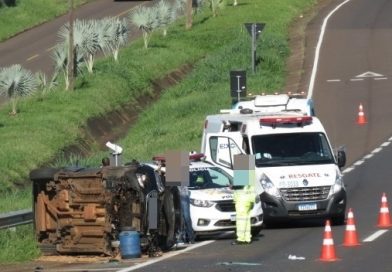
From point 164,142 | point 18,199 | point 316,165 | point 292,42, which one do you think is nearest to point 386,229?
point 316,165

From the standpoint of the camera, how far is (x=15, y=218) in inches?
971

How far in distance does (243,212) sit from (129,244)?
2480mm

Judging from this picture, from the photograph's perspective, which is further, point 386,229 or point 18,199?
point 18,199

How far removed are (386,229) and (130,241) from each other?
18.5 feet

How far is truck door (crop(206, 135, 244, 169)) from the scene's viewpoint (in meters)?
29.2

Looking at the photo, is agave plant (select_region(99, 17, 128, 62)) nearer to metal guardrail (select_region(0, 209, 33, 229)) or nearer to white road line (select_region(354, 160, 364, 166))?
white road line (select_region(354, 160, 364, 166))

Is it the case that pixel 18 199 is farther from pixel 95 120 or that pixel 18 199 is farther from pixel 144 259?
pixel 95 120

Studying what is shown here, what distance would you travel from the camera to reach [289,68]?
198 feet

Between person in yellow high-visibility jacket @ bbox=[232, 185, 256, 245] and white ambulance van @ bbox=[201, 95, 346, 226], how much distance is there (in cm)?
265

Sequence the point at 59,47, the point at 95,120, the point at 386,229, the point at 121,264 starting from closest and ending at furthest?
1. the point at 121,264
2. the point at 386,229
3. the point at 95,120
4. the point at 59,47

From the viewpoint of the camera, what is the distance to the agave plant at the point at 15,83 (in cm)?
4938

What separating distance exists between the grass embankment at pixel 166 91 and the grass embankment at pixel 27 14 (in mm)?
8896

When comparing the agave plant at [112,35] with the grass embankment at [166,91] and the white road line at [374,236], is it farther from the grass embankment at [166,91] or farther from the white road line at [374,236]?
the white road line at [374,236]

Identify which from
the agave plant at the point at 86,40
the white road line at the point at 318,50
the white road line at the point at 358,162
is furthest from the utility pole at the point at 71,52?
the white road line at the point at 358,162
